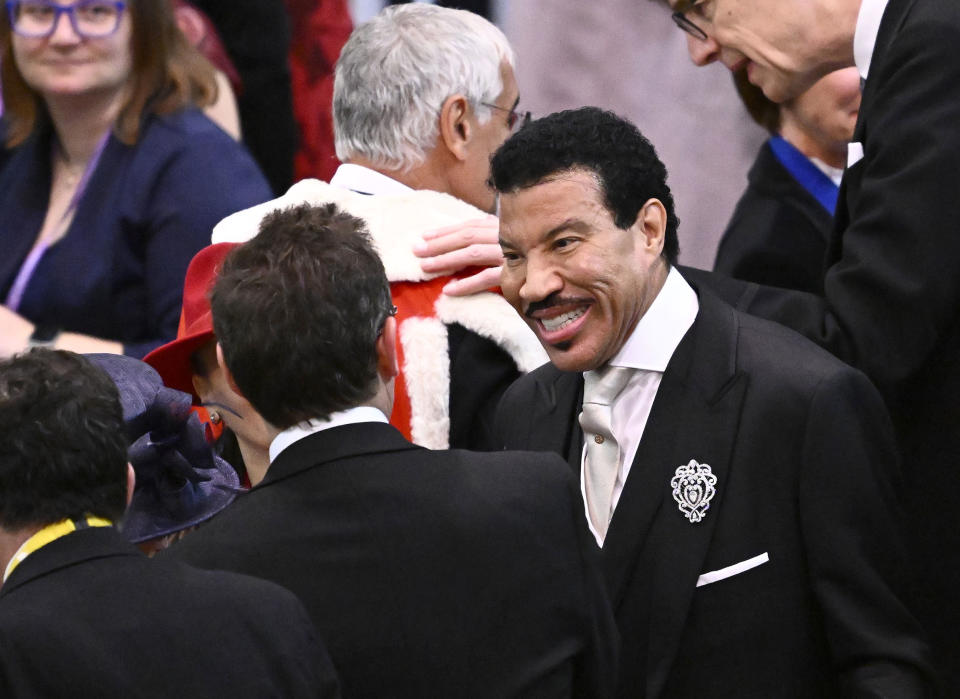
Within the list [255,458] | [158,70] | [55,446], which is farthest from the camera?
[158,70]

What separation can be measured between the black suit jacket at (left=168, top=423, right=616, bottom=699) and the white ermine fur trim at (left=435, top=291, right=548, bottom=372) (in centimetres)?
90

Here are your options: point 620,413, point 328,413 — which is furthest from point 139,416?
point 620,413

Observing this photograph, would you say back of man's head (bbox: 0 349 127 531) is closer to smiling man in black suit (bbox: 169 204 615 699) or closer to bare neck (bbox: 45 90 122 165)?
smiling man in black suit (bbox: 169 204 615 699)

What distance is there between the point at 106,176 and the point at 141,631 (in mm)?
2252

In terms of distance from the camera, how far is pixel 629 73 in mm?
5086

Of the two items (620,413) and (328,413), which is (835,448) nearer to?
(620,413)

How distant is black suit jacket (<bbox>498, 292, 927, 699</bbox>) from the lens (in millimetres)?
2322

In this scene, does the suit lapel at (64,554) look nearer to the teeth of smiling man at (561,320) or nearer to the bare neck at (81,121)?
the teeth of smiling man at (561,320)

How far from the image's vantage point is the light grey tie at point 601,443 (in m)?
2.50

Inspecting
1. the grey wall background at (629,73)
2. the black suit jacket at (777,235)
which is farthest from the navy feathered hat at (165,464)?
the grey wall background at (629,73)

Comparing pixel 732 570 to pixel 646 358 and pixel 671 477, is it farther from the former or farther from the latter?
pixel 646 358

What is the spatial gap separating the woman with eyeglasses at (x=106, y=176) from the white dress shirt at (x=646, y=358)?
1546 millimetres

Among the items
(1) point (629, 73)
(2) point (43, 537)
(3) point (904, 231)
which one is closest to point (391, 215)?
(3) point (904, 231)

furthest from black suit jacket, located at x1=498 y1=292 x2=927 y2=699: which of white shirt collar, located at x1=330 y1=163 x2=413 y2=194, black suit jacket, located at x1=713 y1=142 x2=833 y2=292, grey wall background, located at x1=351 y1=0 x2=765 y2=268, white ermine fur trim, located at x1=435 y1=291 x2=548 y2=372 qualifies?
grey wall background, located at x1=351 y1=0 x2=765 y2=268
